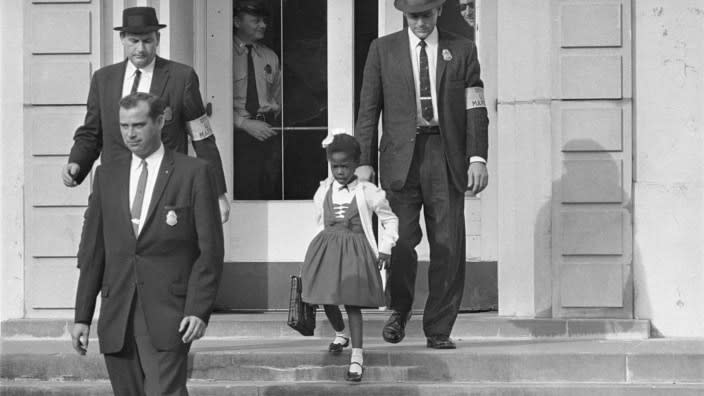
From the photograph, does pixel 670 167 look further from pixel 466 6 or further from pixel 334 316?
pixel 334 316

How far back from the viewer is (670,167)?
10.4 meters

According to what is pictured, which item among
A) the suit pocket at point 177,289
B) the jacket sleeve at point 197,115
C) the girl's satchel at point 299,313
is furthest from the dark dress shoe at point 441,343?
the suit pocket at point 177,289

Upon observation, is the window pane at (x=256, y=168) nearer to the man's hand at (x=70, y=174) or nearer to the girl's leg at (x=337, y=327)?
the girl's leg at (x=337, y=327)

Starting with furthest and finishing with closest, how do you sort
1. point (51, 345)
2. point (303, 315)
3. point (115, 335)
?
point (51, 345) < point (303, 315) < point (115, 335)

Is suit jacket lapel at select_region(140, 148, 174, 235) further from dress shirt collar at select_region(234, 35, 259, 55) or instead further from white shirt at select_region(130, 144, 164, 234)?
dress shirt collar at select_region(234, 35, 259, 55)

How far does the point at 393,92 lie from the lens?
953 cm

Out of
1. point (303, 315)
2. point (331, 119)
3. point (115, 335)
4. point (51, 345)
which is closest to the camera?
point (115, 335)

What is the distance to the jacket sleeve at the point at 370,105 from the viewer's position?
9.43 metres

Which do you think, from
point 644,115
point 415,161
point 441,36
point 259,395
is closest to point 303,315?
point 259,395

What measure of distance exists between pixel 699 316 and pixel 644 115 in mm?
1374

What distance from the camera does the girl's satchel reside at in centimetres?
910

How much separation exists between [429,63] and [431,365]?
71.6 inches

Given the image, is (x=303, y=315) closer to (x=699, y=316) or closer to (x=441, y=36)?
(x=441, y=36)

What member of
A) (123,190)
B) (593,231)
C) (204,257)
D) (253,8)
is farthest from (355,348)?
(253,8)
